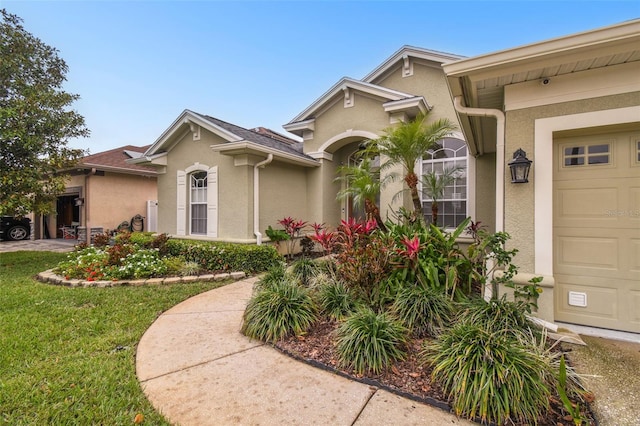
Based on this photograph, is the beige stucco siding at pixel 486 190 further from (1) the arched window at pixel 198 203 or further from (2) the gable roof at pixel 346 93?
(1) the arched window at pixel 198 203

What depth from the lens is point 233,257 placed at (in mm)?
7566

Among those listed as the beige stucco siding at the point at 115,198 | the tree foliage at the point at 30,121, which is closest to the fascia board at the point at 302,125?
the tree foliage at the point at 30,121

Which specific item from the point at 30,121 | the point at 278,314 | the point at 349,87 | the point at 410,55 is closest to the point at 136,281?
the point at 278,314

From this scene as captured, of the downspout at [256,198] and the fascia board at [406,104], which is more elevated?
the fascia board at [406,104]

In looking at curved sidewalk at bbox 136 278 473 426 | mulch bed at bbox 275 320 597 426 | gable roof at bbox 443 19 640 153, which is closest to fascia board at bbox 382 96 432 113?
gable roof at bbox 443 19 640 153

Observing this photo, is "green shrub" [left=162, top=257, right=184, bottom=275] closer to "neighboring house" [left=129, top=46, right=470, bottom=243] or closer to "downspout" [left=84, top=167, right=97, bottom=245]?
"neighboring house" [left=129, top=46, right=470, bottom=243]

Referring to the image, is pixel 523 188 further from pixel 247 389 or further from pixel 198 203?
pixel 198 203

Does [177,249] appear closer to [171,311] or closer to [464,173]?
[171,311]

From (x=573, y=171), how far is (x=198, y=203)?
9.30m

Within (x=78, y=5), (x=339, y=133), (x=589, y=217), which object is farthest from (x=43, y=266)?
(x=589, y=217)

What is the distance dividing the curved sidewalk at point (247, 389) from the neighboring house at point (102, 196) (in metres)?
11.0

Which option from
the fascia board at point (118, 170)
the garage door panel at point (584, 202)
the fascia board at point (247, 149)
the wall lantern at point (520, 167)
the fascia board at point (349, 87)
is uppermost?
the fascia board at point (349, 87)

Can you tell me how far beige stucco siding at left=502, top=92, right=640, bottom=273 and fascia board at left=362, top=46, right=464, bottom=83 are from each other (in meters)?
5.67

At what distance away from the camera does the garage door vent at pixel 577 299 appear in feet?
12.1
